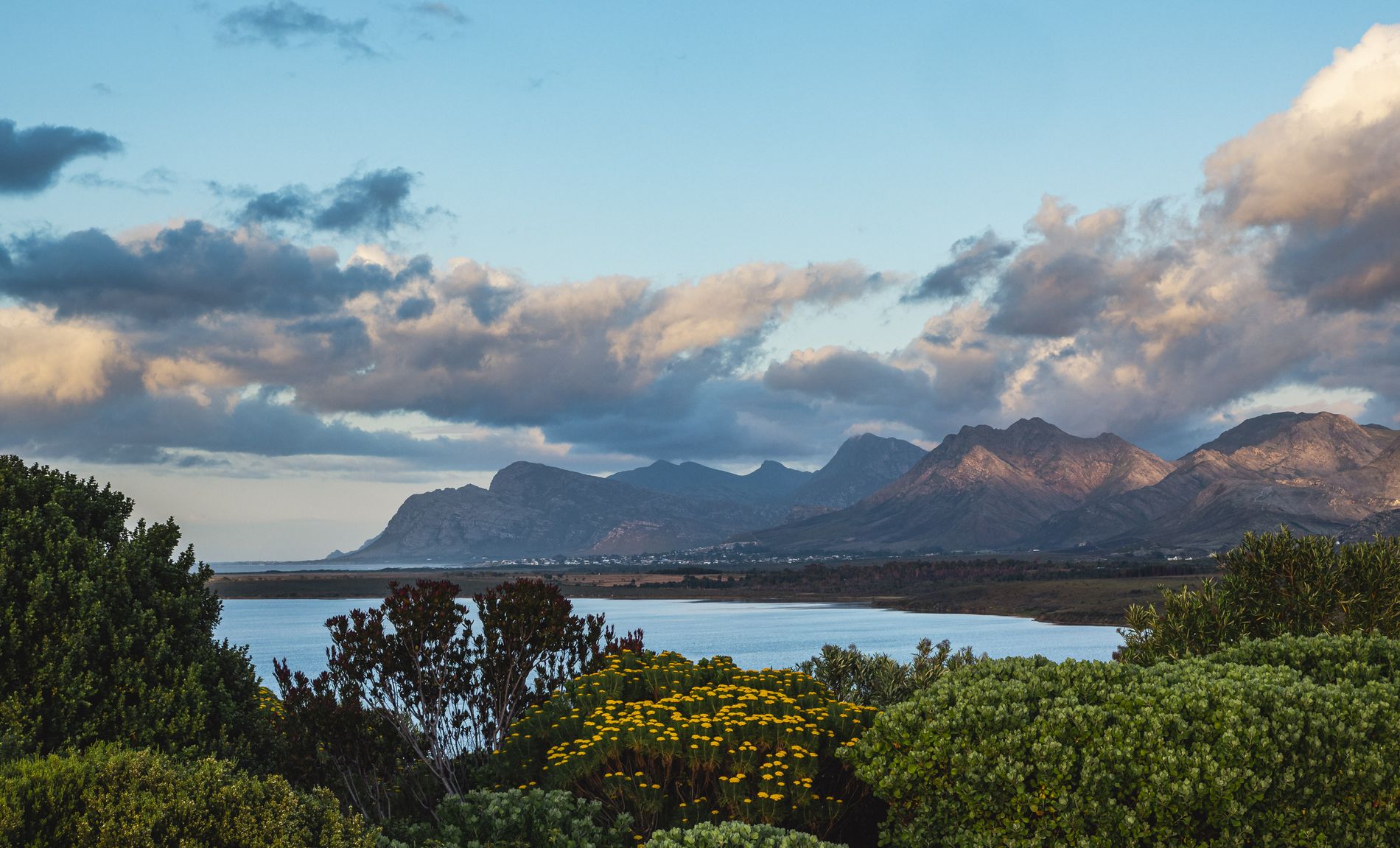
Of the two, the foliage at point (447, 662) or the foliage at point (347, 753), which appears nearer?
the foliage at point (347, 753)

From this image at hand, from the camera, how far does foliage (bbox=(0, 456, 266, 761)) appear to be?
1116 centimetres

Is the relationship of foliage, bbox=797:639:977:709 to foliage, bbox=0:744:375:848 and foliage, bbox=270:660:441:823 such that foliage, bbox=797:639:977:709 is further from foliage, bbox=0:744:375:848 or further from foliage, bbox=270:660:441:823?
foliage, bbox=0:744:375:848

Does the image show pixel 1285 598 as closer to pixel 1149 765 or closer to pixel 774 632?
pixel 1149 765

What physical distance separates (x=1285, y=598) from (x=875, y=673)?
7.82 m

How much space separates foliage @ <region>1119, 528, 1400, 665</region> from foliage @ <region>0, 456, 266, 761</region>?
15.7m

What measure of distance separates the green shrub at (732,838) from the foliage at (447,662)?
247 inches

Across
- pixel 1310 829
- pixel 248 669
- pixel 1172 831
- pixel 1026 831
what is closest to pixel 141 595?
pixel 248 669

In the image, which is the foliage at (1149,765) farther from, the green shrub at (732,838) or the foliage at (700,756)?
the green shrub at (732,838)

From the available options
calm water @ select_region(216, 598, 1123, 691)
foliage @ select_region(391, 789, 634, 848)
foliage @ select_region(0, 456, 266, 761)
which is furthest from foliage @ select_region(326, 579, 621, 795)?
calm water @ select_region(216, 598, 1123, 691)

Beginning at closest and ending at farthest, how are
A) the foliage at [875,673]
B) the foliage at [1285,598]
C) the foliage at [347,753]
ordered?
the foliage at [347,753] < the foliage at [875,673] < the foliage at [1285,598]

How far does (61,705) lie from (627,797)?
6468mm

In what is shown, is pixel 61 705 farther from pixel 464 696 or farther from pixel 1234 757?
pixel 1234 757

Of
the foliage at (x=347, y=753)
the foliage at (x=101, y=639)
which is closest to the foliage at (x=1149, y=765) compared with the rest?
the foliage at (x=101, y=639)

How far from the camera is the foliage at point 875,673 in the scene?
1869 cm
